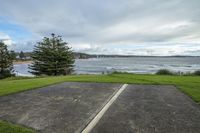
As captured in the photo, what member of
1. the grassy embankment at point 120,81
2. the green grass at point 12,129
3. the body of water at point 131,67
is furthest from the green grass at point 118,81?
the body of water at point 131,67

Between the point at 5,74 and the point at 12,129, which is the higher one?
the point at 12,129

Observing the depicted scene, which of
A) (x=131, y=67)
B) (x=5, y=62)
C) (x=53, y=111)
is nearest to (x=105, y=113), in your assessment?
(x=53, y=111)

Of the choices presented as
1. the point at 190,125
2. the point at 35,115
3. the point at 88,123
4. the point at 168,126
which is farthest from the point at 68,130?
the point at 190,125

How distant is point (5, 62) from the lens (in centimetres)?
2428

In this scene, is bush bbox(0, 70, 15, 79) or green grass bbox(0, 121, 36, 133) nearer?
green grass bbox(0, 121, 36, 133)

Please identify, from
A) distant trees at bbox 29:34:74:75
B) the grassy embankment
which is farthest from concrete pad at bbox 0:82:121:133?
distant trees at bbox 29:34:74:75

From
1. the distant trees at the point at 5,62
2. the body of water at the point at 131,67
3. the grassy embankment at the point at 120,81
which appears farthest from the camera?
the body of water at the point at 131,67

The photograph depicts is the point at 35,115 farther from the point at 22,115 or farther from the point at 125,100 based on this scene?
the point at 125,100

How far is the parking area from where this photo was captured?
3.45 m

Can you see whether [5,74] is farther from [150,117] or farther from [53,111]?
[150,117]

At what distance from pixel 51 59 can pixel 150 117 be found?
22.2 metres

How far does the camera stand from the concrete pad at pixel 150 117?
338 cm

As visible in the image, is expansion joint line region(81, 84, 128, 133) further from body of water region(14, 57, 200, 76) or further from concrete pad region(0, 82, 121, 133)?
body of water region(14, 57, 200, 76)

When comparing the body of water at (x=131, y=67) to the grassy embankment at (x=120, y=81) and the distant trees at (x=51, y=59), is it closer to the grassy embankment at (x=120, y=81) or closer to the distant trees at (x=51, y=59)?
the distant trees at (x=51, y=59)
